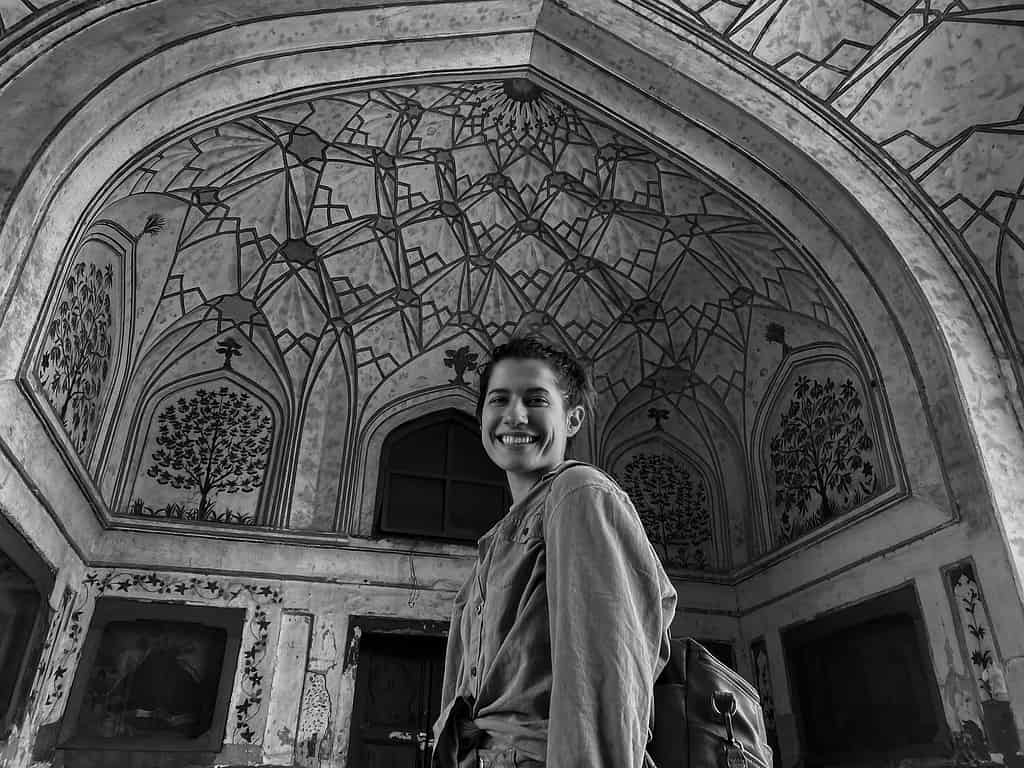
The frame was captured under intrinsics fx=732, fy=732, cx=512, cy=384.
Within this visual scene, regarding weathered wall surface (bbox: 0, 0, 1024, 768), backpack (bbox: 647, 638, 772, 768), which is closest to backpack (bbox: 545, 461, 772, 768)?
backpack (bbox: 647, 638, 772, 768)

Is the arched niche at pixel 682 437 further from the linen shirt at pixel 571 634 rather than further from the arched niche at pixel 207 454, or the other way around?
the linen shirt at pixel 571 634

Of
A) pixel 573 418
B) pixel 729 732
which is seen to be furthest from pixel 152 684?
pixel 729 732

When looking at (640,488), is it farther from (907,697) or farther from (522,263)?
(907,697)

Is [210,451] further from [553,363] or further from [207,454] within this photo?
[553,363]

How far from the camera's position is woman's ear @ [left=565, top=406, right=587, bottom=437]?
1.41 m

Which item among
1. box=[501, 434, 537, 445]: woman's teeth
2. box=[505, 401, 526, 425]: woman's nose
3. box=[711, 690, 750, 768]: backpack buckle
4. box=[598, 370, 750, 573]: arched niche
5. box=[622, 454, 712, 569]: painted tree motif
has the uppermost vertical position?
box=[598, 370, 750, 573]: arched niche

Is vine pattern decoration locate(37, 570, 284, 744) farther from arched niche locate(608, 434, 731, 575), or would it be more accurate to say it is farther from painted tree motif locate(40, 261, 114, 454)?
arched niche locate(608, 434, 731, 575)

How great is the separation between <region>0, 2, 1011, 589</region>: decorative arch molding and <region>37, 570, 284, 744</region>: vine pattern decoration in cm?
229

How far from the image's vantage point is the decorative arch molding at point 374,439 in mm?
6211

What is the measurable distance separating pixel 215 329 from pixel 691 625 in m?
4.94

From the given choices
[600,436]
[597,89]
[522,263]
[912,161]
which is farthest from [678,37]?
[600,436]

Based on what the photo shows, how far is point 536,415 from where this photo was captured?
1307 mm

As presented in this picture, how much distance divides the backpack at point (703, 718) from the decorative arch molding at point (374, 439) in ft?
17.6

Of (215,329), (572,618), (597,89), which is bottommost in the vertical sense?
(572,618)
